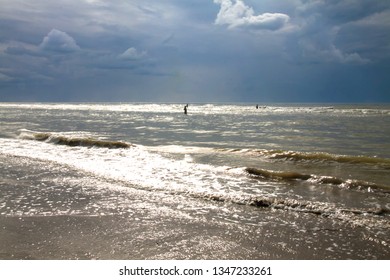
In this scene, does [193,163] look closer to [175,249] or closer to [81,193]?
[81,193]

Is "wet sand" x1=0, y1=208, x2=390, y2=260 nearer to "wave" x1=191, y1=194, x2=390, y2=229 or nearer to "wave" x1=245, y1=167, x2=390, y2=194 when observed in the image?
"wave" x1=191, y1=194, x2=390, y2=229

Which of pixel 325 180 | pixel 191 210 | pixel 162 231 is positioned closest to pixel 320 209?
pixel 191 210

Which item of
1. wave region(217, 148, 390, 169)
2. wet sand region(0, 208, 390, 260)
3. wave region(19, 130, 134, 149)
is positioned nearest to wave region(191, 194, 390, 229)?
wet sand region(0, 208, 390, 260)

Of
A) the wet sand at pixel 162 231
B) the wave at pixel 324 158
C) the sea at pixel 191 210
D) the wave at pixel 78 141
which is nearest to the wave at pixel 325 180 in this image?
the sea at pixel 191 210

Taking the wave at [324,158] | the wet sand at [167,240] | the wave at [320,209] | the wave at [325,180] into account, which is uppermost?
the wave at [324,158]

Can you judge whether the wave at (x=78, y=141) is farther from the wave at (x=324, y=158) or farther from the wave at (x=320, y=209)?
the wave at (x=320, y=209)

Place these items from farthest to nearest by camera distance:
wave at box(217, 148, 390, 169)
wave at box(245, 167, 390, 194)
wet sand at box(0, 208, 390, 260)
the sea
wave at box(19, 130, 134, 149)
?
wave at box(19, 130, 134, 149), wave at box(217, 148, 390, 169), wave at box(245, 167, 390, 194), the sea, wet sand at box(0, 208, 390, 260)

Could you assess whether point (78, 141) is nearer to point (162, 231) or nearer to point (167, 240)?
point (162, 231)

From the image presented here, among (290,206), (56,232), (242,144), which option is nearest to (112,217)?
(56,232)

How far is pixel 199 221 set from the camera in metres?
6.50

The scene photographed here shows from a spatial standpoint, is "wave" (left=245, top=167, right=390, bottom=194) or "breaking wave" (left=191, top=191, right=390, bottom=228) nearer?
"breaking wave" (left=191, top=191, right=390, bottom=228)

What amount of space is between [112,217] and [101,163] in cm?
710

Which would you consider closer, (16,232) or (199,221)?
(16,232)
